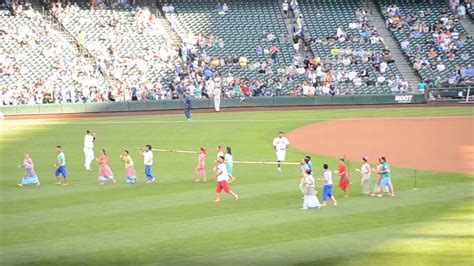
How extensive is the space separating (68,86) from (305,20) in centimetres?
1897

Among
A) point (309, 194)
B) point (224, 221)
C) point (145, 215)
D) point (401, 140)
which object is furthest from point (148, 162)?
point (401, 140)

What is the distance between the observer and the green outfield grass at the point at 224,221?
68.6 feet

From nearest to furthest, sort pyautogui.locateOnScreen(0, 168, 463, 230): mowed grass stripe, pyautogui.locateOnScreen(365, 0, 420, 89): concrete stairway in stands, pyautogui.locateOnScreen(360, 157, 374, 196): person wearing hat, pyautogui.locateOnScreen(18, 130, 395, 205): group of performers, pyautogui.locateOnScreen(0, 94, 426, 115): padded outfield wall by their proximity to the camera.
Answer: pyautogui.locateOnScreen(0, 168, 463, 230): mowed grass stripe < pyautogui.locateOnScreen(18, 130, 395, 205): group of performers < pyautogui.locateOnScreen(360, 157, 374, 196): person wearing hat < pyautogui.locateOnScreen(0, 94, 426, 115): padded outfield wall < pyautogui.locateOnScreen(365, 0, 420, 89): concrete stairway in stands

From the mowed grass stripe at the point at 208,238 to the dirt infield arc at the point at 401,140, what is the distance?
30.8ft

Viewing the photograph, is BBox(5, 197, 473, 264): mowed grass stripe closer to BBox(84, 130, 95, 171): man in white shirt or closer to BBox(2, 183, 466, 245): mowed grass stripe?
BBox(2, 183, 466, 245): mowed grass stripe

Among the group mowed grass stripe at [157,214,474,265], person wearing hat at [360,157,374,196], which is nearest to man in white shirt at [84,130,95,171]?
person wearing hat at [360,157,374,196]

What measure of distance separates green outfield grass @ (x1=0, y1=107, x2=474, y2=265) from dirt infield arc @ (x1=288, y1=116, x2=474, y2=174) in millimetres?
1892

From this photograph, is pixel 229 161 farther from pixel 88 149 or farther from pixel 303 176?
pixel 88 149

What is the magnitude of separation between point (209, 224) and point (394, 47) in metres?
43.6

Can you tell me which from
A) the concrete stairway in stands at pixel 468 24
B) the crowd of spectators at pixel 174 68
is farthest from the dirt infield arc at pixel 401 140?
the concrete stairway in stands at pixel 468 24

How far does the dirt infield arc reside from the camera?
35.7 m

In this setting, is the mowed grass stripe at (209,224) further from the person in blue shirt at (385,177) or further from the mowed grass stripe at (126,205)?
the mowed grass stripe at (126,205)

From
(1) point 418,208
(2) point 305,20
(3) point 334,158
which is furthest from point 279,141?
(2) point 305,20

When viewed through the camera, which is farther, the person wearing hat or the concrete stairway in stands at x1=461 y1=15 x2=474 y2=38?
the concrete stairway in stands at x1=461 y1=15 x2=474 y2=38
